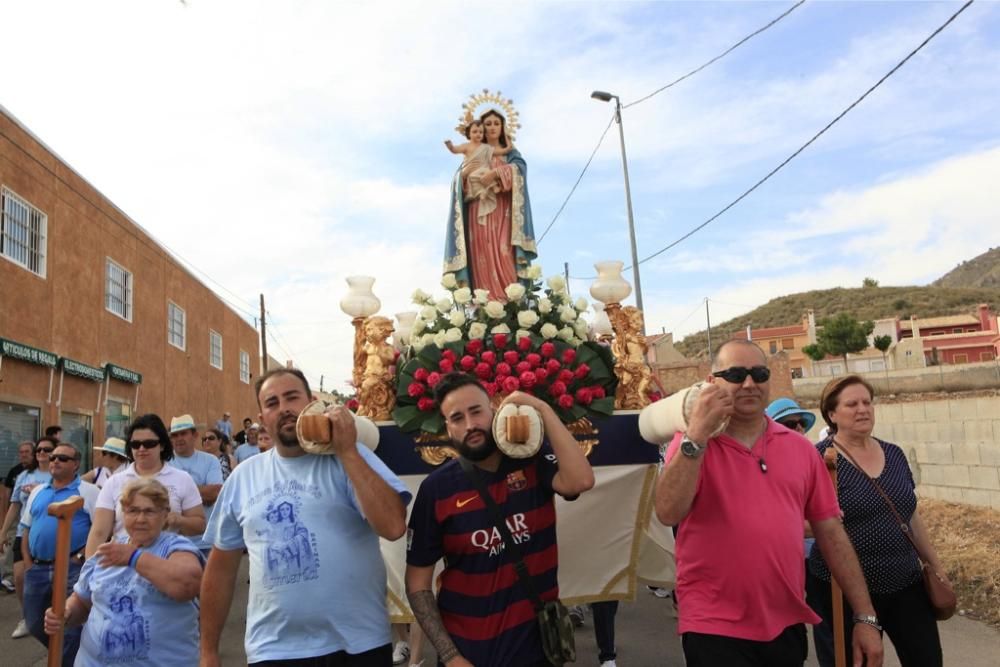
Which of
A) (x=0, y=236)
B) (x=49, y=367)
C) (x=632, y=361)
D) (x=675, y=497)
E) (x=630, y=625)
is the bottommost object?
(x=630, y=625)

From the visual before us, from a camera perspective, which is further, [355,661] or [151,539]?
[151,539]

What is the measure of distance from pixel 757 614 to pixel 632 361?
2.71m

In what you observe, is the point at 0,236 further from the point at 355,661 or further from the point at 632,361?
the point at 355,661

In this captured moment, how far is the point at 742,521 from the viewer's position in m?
2.97

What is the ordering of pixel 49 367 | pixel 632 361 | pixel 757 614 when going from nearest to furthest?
pixel 757 614 < pixel 632 361 < pixel 49 367

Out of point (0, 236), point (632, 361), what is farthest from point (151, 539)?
point (0, 236)

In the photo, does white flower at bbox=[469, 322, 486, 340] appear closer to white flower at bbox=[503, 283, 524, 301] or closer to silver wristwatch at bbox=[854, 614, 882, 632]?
white flower at bbox=[503, 283, 524, 301]

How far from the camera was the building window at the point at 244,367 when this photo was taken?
32316 millimetres

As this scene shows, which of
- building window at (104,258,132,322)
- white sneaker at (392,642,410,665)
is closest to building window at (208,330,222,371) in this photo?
building window at (104,258,132,322)

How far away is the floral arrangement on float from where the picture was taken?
518cm

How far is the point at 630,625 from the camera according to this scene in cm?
754

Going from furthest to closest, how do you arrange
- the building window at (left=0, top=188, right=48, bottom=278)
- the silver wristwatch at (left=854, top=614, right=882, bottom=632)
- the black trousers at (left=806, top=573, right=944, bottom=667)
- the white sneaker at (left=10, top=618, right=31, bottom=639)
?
the building window at (left=0, top=188, right=48, bottom=278) < the white sneaker at (left=10, top=618, right=31, bottom=639) < the black trousers at (left=806, top=573, right=944, bottom=667) < the silver wristwatch at (left=854, top=614, right=882, bottom=632)

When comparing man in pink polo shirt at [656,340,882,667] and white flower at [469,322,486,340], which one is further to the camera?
white flower at [469,322,486,340]

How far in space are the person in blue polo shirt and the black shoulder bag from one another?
8.87 feet
